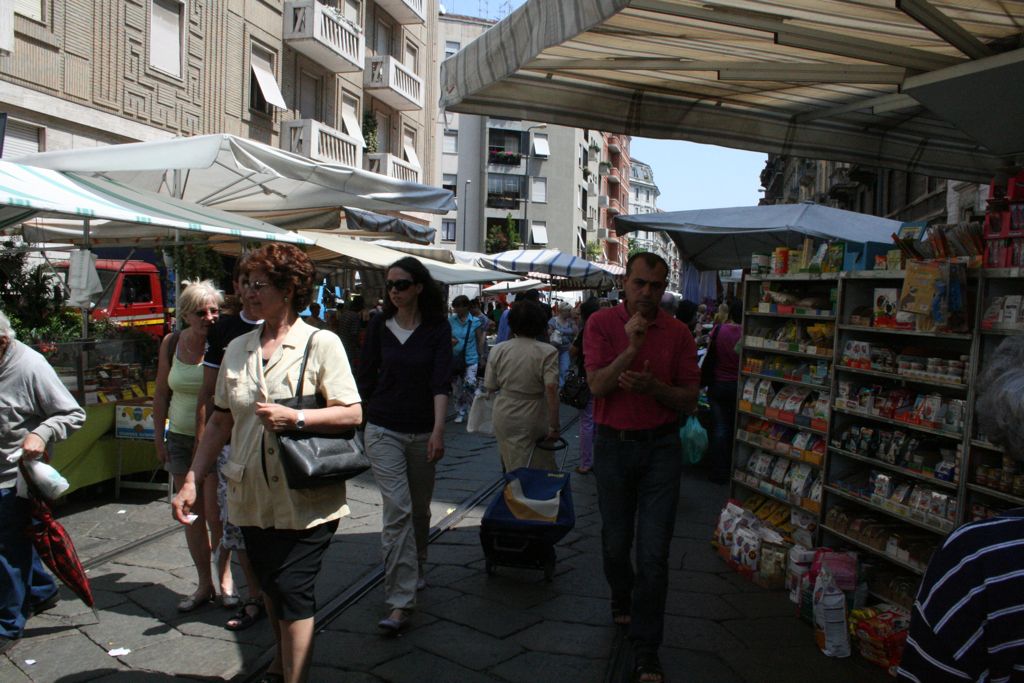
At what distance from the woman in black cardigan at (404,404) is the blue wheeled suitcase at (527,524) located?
2.14 feet

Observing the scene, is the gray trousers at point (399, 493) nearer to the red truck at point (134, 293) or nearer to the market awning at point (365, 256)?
the market awning at point (365, 256)

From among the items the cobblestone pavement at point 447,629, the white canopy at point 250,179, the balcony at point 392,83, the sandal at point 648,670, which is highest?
the balcony at point 392,83

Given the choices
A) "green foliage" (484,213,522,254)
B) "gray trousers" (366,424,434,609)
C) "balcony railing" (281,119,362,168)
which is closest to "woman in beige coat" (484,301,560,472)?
"gray trousers" (366,424,434,609)

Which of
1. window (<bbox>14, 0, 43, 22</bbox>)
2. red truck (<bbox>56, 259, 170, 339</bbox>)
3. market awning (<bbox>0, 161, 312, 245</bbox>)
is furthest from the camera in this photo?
red truck (<bbox>56, 259, 170, 339</bbox>)

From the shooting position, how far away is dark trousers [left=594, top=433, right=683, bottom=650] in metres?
3.78

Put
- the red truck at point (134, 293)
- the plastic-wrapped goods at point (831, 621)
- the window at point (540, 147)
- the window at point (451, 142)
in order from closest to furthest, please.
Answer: the plastic-wrapped goods at point (831, 621) < the red truck at point (134, 293) < the window at point (451, 142) < the window at point (540, 147)

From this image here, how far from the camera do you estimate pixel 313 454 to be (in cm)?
→ 310

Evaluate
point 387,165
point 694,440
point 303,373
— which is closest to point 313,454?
point 303,373

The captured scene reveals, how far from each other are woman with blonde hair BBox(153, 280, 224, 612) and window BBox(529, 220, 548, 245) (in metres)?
54.2

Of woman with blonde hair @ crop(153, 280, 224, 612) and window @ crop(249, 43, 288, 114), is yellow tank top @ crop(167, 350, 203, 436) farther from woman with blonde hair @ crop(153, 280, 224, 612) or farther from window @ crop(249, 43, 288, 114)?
window @ crop(249, 43, 288, 114)

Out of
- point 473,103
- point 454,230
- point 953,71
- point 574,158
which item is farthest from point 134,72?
Result: point 574,158

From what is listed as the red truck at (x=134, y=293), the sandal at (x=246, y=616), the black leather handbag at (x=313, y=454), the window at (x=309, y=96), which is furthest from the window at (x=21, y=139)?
the black leather handbag at (x=313, y=454)

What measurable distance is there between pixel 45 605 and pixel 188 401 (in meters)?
1.31

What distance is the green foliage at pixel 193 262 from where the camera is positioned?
8.35m
